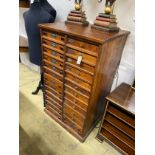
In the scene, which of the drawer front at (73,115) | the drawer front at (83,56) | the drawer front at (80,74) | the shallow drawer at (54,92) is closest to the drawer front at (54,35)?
the drawer front at (83,56)

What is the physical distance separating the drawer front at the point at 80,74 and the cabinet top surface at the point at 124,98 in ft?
0.98

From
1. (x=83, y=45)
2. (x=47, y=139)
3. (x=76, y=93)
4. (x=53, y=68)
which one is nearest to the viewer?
(x=83, y=45)

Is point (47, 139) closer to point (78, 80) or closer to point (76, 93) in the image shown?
point (76, 93)

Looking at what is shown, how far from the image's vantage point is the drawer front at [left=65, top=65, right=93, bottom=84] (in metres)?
1.17

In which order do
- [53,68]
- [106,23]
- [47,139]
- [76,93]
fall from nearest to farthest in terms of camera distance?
[106,23]
[76,93]
[53,68]
[47,139]

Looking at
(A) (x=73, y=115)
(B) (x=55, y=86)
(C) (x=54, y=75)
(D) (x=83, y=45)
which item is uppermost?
(D) (x=83, y=45)

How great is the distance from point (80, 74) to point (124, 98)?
19.0 inches

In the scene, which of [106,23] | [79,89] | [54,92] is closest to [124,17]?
[106,23]

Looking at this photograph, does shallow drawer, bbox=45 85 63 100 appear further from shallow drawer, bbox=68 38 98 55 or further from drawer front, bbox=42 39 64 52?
shallow drawer, bbox=68 38 98 55

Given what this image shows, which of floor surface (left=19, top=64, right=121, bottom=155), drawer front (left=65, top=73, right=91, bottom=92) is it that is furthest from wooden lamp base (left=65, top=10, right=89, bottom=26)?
floor surface (left=19, top=64, right=121, bottom=155)

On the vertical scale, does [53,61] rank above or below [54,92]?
above

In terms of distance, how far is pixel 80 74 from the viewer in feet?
4.03

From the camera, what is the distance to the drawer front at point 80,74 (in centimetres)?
117
